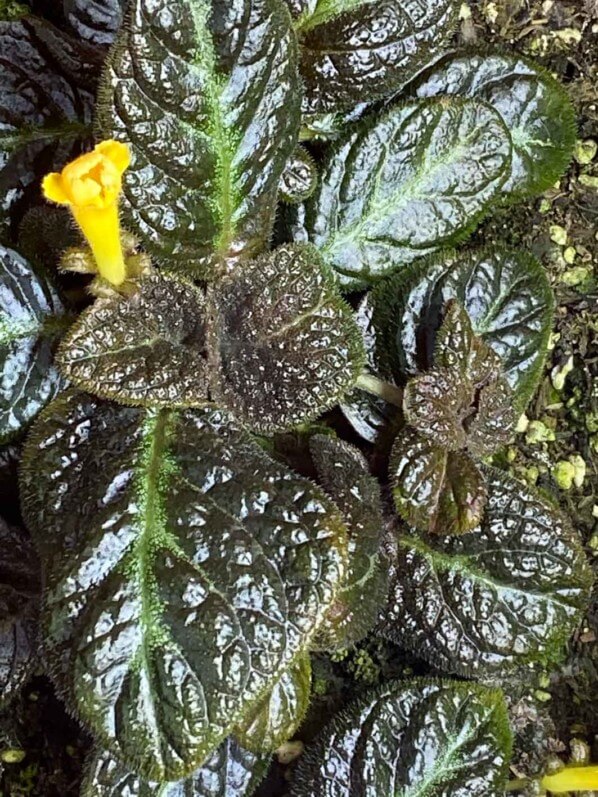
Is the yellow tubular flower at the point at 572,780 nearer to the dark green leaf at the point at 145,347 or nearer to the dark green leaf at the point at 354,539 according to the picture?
the dark green leaf at the point at 354,539

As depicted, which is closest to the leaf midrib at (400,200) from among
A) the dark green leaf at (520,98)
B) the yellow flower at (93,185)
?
the dark green leaf at (520,98)

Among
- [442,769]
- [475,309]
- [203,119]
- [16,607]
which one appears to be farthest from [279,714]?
[203,119]

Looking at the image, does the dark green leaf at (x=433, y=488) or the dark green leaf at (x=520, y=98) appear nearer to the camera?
the dark green leaf at (x=433, y=488)

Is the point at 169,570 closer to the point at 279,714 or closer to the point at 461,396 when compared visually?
the point at 279,714

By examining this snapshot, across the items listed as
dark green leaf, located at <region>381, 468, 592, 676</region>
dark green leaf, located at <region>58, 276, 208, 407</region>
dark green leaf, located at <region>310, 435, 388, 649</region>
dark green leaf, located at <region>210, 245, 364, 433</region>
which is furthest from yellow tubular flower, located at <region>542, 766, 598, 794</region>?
dark green leaf, located at <region>58, 276, 208, 407</region>

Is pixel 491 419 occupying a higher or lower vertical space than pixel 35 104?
lower

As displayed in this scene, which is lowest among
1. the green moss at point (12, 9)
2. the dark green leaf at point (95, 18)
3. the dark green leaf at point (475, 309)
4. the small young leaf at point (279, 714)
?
the small young leaf at point (279, 714)

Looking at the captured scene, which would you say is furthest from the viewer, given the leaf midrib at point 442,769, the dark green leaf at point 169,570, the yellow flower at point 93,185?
the leaf midrib at point 442,769
